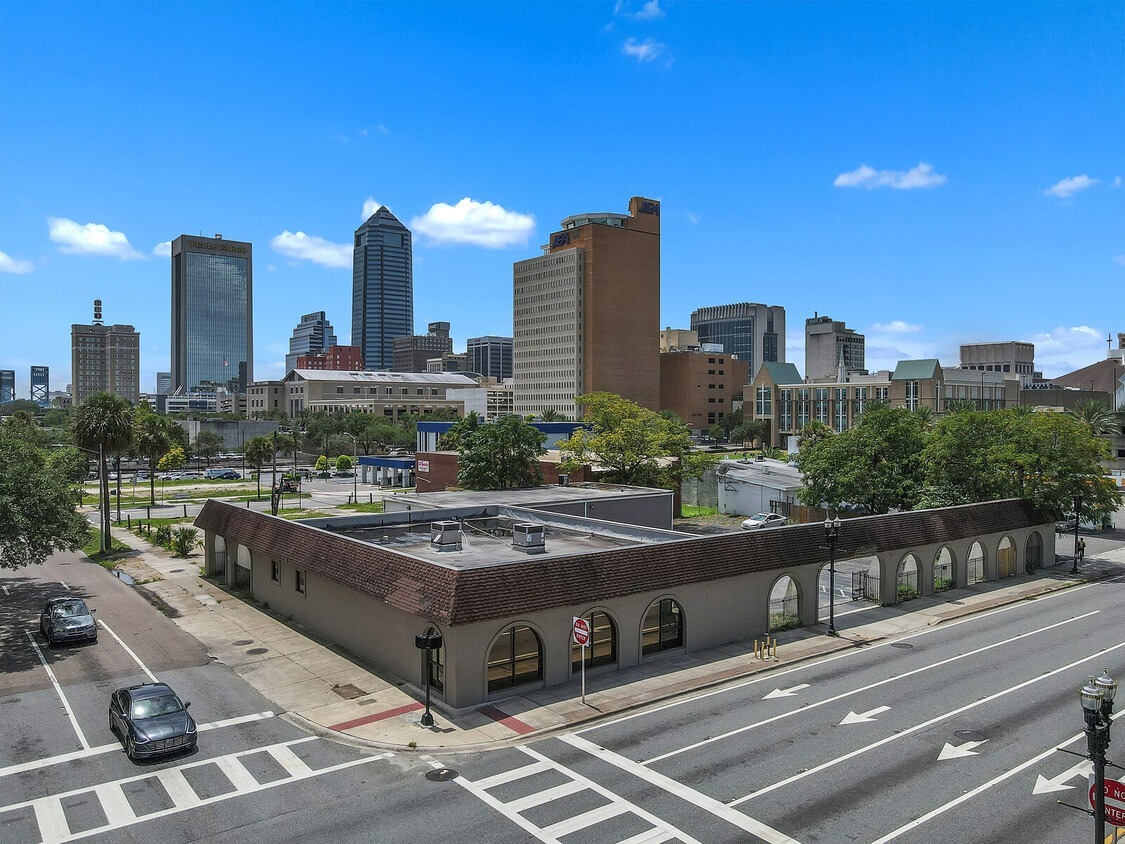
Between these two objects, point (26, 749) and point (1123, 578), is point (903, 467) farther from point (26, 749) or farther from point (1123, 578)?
point (26, 749)

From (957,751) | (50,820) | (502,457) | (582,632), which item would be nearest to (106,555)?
(502,457)

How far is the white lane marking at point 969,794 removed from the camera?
15172 millimetres

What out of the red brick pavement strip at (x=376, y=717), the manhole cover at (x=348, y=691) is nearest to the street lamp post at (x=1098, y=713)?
the red brick pavement strip at (x=376, y=717)

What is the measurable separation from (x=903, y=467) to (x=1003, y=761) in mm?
33686

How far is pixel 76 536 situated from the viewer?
3312 centimetres

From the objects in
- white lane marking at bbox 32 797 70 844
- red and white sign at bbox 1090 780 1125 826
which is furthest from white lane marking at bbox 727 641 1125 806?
white lane marking at bbox 32 797 70 844

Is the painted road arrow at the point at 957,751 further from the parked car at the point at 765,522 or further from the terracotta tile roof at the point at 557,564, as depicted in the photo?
the parked car at the point at 765,522

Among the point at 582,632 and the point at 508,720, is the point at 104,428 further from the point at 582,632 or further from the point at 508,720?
→ the point at 582,632

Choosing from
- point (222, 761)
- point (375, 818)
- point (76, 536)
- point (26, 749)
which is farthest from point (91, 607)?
point (375, 818)

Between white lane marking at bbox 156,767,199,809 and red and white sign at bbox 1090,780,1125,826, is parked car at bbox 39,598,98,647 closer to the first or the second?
white lane marking at bbox 156,767,199,809

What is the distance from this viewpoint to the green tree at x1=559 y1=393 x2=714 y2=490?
62000mm

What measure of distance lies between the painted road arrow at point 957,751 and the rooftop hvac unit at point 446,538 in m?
17.7

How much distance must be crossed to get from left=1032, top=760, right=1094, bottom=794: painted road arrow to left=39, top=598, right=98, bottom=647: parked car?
30.8 meters

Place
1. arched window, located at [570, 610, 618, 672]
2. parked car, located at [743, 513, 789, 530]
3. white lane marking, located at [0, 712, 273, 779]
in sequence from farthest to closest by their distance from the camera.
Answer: parked car, located at [743, 513, 789, 530]
arched window, located at [570, 610, 618, 672]
white lane marking, located at [0, 712, 273, 779]
